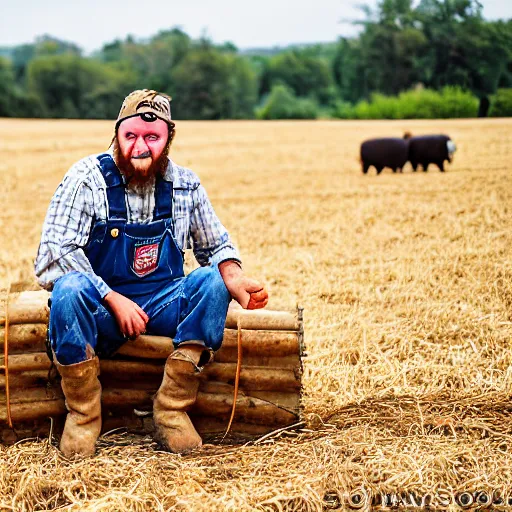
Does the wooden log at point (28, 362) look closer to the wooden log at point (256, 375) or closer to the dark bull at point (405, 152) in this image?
the wooden log at point (256, 375)

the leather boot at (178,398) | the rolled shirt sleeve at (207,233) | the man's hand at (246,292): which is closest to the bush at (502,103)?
the rolled shirt sleeve at (207,233)

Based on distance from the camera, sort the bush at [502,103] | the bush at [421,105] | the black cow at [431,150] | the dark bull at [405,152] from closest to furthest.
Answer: the bush at [502,103], the bush at [421,105], the black cow at [431,150], the dark bull at [405,152]

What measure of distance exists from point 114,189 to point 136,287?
0.40 metres

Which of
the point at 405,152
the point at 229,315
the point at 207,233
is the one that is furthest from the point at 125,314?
the point at 405,152

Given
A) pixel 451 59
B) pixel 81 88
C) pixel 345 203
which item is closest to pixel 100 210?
pixel 451 59

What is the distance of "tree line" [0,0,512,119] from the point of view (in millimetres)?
6832

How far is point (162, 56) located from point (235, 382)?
42422 millimetres

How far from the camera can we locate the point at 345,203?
9.11m

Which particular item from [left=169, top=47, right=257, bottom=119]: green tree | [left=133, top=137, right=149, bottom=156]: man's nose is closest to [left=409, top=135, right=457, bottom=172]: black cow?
[left=133, top=137, right=149, bottom=156]: man's nose

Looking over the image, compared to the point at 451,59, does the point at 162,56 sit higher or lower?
higher

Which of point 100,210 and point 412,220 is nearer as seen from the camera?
point 100,210

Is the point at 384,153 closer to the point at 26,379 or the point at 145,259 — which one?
the point at 145,259

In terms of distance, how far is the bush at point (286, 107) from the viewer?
27.2 meters

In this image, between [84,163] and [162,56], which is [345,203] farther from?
[162,56]
